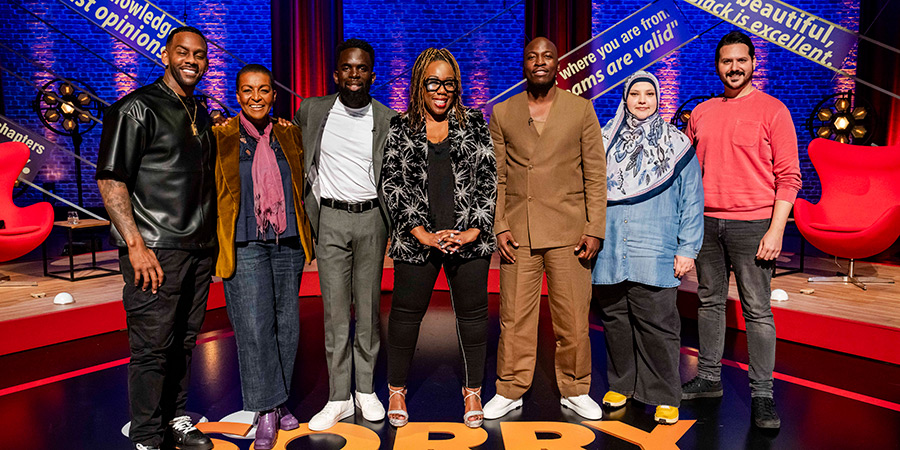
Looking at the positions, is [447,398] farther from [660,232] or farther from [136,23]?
[136,23]

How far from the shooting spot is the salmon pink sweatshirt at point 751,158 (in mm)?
2389

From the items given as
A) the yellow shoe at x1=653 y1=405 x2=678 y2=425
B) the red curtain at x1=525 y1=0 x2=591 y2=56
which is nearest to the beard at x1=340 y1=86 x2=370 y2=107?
the yellow shoe at x1=653 y1=405 x2=678 y2=425

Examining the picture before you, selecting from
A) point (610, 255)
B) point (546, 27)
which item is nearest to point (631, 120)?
point (610, 255)

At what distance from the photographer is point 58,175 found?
8.11m

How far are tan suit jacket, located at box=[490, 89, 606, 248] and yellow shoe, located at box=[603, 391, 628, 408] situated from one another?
0.73 meters

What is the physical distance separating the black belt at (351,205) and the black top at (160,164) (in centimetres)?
44

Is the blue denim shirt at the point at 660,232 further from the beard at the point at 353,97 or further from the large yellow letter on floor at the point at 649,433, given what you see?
the beard at the point at 353,97

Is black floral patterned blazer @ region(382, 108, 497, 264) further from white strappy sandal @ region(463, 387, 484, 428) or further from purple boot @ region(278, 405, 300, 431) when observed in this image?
purple boot @ region(278, 405, 300, 431)

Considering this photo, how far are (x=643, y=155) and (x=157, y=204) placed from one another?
1841 mm

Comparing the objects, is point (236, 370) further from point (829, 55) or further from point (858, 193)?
point (858, 193)

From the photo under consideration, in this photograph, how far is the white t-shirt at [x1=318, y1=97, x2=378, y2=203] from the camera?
7.55ft

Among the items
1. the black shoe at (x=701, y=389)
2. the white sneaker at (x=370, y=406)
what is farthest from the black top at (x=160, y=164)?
the black shoe at (x=701, y=389)

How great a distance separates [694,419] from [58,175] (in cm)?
870

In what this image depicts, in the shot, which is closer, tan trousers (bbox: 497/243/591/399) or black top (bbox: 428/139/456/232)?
black top (bbox: 428/139/456/232)
